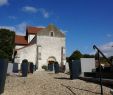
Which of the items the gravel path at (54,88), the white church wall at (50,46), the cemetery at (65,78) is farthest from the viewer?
the white church wall at (50,46)

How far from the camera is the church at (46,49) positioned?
64312 mm

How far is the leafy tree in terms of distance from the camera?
6347 centimetres

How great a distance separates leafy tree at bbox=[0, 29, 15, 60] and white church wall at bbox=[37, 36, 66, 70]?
24.1ft

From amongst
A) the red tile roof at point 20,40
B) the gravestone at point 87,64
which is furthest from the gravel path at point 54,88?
the red tile roof at point 20,40

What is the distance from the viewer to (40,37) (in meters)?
68.4

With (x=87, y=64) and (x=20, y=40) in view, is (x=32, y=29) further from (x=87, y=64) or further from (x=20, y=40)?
(x=87, y=64)

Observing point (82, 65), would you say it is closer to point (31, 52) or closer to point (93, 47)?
point (93, 47)

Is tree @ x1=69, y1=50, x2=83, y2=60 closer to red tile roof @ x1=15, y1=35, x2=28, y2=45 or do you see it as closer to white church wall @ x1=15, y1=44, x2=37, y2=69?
white church wall @ x1=15, y1=44, x2=37, y2=69

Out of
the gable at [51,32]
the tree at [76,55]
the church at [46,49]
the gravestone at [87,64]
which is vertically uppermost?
the gable at [51,32]

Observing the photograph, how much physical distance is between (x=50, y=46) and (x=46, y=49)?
152 centimetres

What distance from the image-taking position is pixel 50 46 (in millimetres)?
68438

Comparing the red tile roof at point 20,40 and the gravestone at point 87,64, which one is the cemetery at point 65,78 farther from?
the red tile roof at point 20,40

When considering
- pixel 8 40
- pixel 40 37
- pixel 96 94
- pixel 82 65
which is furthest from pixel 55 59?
pixel 96 94

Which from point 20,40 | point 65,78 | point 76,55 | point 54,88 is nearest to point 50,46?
point 20,40
